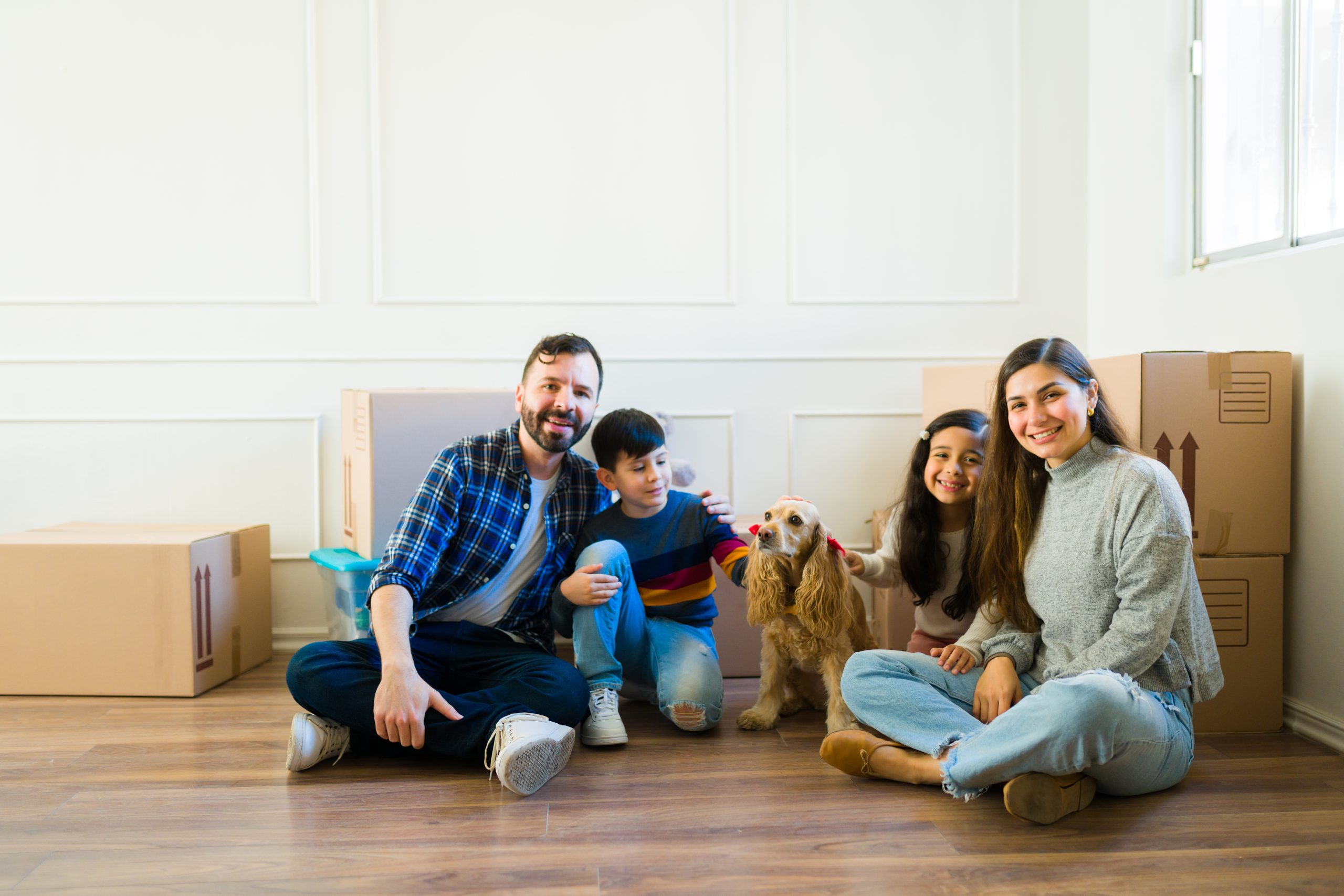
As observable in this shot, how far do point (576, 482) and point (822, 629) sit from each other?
2.26ft

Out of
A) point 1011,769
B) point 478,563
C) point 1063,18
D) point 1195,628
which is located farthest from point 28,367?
point 1063,18

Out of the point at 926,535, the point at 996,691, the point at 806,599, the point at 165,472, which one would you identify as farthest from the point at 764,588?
the point at 165,472

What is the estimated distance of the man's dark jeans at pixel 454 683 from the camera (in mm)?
1914

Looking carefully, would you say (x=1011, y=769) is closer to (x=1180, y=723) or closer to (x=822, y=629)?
(x=1180, y=723)

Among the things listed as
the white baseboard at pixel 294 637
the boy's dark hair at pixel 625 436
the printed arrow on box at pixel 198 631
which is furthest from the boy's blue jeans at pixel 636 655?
the white baseboard at pixel 294 637

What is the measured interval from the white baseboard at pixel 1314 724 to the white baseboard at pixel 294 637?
8.91 ft

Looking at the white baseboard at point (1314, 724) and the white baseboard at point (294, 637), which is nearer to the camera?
the white baseboard at point (1314, 724)

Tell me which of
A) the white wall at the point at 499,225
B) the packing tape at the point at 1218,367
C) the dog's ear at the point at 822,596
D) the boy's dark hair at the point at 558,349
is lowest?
the dog's ear at the point at 822,596

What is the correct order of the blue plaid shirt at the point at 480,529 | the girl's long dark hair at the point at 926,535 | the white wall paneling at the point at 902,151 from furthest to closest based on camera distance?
the white wall paneling at the point at 902,151 → the girl's long dark hair at the point at 926,535 → the blue plaid shirt at the point at 480,529

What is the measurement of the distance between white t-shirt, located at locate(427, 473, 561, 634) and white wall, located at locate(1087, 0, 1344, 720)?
1.78 meters

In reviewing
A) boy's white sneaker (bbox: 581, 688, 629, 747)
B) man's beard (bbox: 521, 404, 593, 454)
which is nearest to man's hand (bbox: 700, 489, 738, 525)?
man's beard (bbox: 521, 404, 593, 454)

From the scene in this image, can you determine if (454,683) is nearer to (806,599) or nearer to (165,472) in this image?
(806,599)

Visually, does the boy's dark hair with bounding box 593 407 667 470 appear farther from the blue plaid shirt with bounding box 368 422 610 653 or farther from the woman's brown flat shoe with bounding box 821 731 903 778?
the woman's brown flat shoe with bounding box 821 731 903 778

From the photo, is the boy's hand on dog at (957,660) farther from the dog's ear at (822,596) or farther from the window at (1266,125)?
the window at (1266,125)
